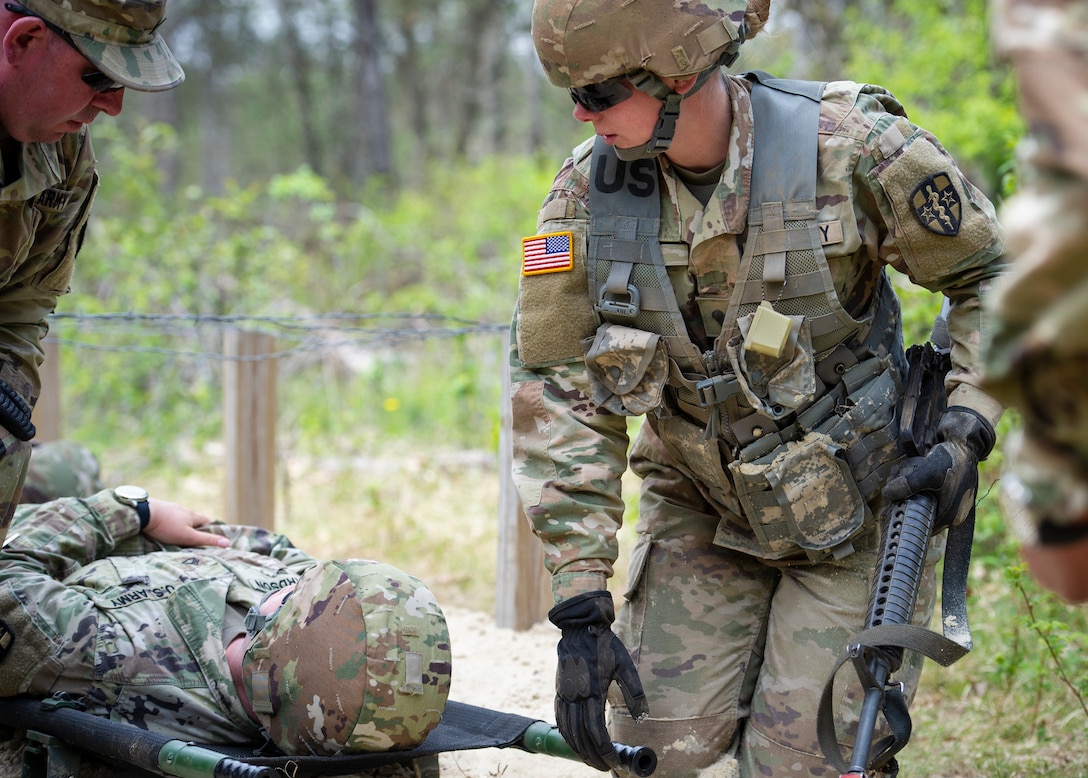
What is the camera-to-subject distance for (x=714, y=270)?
2.66 metres

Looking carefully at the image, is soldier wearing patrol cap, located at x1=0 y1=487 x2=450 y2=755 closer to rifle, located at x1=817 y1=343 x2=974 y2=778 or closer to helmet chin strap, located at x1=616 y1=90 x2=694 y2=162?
rifle, located at x1=817 y1=343 x2=974 y2=778

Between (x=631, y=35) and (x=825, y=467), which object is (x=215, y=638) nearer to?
(x=825, y=467)

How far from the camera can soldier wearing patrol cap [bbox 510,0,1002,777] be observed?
98.8 inches

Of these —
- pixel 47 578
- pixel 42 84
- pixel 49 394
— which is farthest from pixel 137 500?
pixel 49 394

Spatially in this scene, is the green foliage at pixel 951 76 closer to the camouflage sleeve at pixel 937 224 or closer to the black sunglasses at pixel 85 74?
the camouflage sleeve at pixel 937 224

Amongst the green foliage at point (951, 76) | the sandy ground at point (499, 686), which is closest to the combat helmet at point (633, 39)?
the sandy ground at point (499, 686)

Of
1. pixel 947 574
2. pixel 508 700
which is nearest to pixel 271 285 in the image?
pixel 508 700

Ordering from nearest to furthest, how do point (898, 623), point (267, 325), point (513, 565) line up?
point (898, 623)
point (513, 565)
point (267, 325)

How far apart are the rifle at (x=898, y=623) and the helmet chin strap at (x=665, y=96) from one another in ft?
3.04

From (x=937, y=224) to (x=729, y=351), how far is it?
57 centimetres

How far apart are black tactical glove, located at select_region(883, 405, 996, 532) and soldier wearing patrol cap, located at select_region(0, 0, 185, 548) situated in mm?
2115

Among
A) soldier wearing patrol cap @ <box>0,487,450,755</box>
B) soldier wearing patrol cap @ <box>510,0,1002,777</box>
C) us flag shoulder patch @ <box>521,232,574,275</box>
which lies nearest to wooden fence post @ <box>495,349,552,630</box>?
soldier wearing patrol cap @ <box>0,487,450,755</box>

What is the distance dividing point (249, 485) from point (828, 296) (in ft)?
10.0

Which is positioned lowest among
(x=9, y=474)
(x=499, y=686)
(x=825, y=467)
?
(x=499, y=686)
